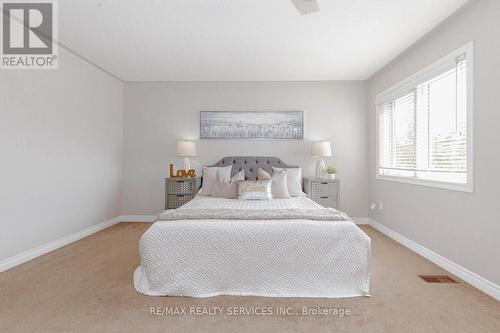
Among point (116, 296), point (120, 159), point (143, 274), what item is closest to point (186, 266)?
point (143, 274)

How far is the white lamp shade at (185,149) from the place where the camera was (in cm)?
445

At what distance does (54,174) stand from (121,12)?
2163 mm

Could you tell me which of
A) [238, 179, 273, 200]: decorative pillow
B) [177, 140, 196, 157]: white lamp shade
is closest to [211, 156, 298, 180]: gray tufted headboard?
[177, 140, 196, 157]: white lamp shade

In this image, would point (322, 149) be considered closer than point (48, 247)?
No

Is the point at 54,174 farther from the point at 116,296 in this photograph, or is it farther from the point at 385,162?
the point at 385,162

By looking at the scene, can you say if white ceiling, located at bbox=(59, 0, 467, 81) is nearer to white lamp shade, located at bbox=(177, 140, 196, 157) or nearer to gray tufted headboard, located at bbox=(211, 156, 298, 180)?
white lamp shade, located at bbox=(177, 140, 196, 157)

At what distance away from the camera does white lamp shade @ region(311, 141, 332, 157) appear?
173 inches

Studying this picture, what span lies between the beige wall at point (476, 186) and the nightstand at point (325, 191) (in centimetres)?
114

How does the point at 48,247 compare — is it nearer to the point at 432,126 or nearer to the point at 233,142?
the point at 233,142

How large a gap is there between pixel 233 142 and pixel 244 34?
6.85 ft

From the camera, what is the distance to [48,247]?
10.7 feet

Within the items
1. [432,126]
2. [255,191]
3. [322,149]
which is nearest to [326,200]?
[322,149]

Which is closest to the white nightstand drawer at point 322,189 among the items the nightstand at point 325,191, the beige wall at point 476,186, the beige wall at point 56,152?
the nightstand at point 325,191

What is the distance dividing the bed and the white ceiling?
206 cm
